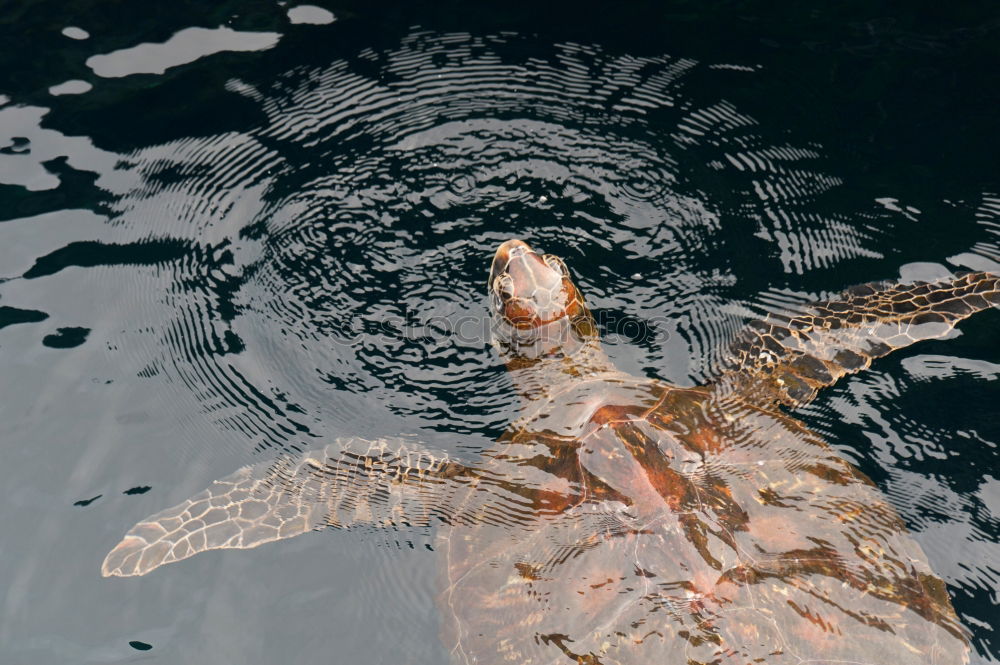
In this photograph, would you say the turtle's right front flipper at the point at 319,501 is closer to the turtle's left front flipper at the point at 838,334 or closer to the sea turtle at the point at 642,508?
the sea turtle at the point at 642,508

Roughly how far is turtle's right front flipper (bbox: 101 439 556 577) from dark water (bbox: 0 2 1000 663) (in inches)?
5.7

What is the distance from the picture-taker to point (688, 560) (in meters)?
3.71

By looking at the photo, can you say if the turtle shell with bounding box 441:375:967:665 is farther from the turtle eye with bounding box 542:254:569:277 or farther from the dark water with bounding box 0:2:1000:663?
the turtle eye with bounding box 542:254:569:277

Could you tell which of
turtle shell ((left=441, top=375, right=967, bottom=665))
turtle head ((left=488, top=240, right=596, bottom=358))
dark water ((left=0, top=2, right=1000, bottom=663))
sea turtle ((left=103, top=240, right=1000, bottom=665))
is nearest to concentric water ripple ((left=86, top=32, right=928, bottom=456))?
dark water ((left=0, top=2, right=1000, bottom=663))

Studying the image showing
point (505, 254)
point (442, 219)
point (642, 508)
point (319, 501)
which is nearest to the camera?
point (642, 508)

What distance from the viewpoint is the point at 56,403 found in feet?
16.9

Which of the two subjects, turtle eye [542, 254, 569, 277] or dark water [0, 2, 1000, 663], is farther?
turtle eye [542, 254, 569, 277]

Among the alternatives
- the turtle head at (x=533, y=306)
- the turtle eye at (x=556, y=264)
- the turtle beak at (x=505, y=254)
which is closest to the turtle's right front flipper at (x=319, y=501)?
the turtle head at (x=533, y=306)

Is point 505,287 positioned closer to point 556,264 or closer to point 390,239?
point 556,264

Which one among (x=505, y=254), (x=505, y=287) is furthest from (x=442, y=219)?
(x=505, y=287)

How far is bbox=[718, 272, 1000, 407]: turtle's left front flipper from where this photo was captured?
5.07 metres

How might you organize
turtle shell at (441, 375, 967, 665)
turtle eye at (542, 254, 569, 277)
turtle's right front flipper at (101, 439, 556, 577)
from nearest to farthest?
1. turtle shell at (441, 375, 967, 665)
2. turtle's right front flipper at (101, 439, 556, 577)
3. turtle eye at (542, 254, 569, 277)

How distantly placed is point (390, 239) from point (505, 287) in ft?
3.64

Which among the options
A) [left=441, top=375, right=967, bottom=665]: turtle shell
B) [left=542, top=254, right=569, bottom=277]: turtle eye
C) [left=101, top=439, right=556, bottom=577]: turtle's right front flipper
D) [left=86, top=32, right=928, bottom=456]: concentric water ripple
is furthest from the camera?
[left=542, top=254, right=569, bottom=277]: turtle eye
